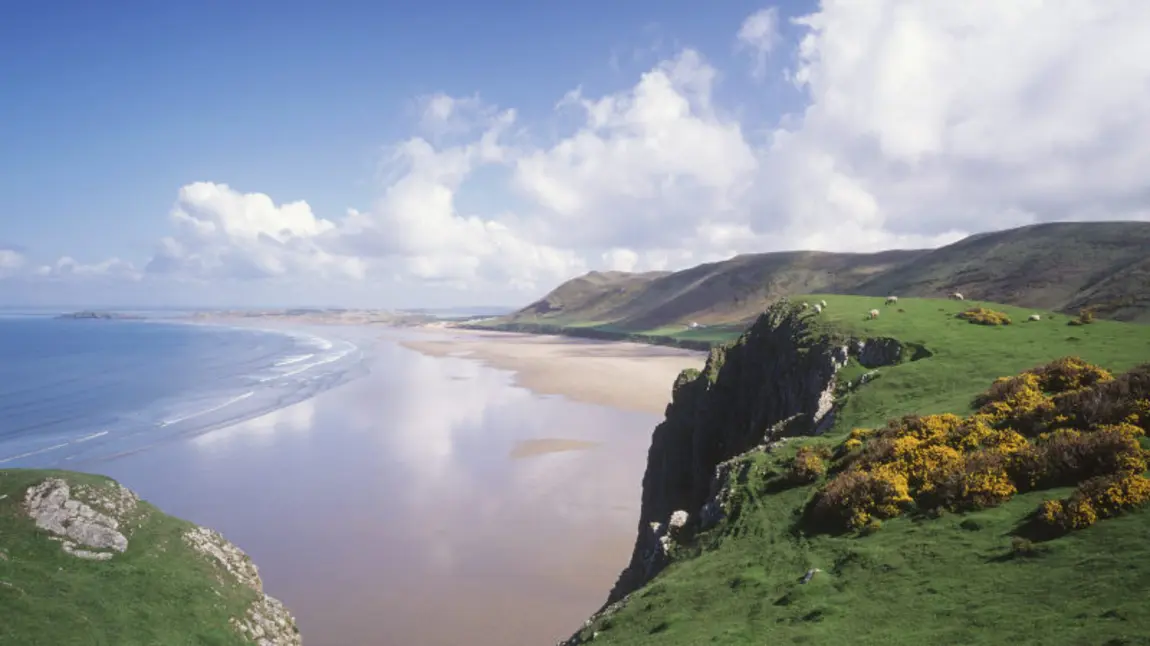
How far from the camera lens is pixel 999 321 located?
125ft

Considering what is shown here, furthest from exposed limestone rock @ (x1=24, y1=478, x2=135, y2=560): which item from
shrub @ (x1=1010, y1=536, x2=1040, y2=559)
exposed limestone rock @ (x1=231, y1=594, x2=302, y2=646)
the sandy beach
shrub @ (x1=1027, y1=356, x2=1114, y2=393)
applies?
the sandy beach

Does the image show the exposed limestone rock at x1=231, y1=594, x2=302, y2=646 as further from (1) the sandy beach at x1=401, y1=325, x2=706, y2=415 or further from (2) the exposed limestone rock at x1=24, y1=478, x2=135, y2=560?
(1) the sandy beach at x1=401, y1=325, x2=706, y2=415

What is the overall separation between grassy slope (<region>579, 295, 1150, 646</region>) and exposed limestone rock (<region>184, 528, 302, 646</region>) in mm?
15822

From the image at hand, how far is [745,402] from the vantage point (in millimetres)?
40375

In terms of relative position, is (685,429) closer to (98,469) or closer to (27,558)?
(27,558)

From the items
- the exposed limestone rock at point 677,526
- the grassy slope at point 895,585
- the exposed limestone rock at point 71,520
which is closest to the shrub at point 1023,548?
the grassy slope at point 895,585

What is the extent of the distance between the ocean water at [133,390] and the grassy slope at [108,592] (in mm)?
38793

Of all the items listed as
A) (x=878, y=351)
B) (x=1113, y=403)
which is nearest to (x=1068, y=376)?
(x=1113, y=403)

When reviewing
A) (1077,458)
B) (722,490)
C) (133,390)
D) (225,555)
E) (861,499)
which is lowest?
(133,390)

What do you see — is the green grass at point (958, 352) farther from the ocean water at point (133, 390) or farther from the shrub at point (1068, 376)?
the ocean water at point (133, 390)

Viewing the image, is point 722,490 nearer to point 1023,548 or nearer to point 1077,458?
point 1023,548

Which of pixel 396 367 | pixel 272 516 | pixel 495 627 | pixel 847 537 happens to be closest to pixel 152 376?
pixel 396 367

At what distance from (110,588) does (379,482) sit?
98.1 feet

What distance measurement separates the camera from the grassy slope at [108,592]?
1948 centimetres
